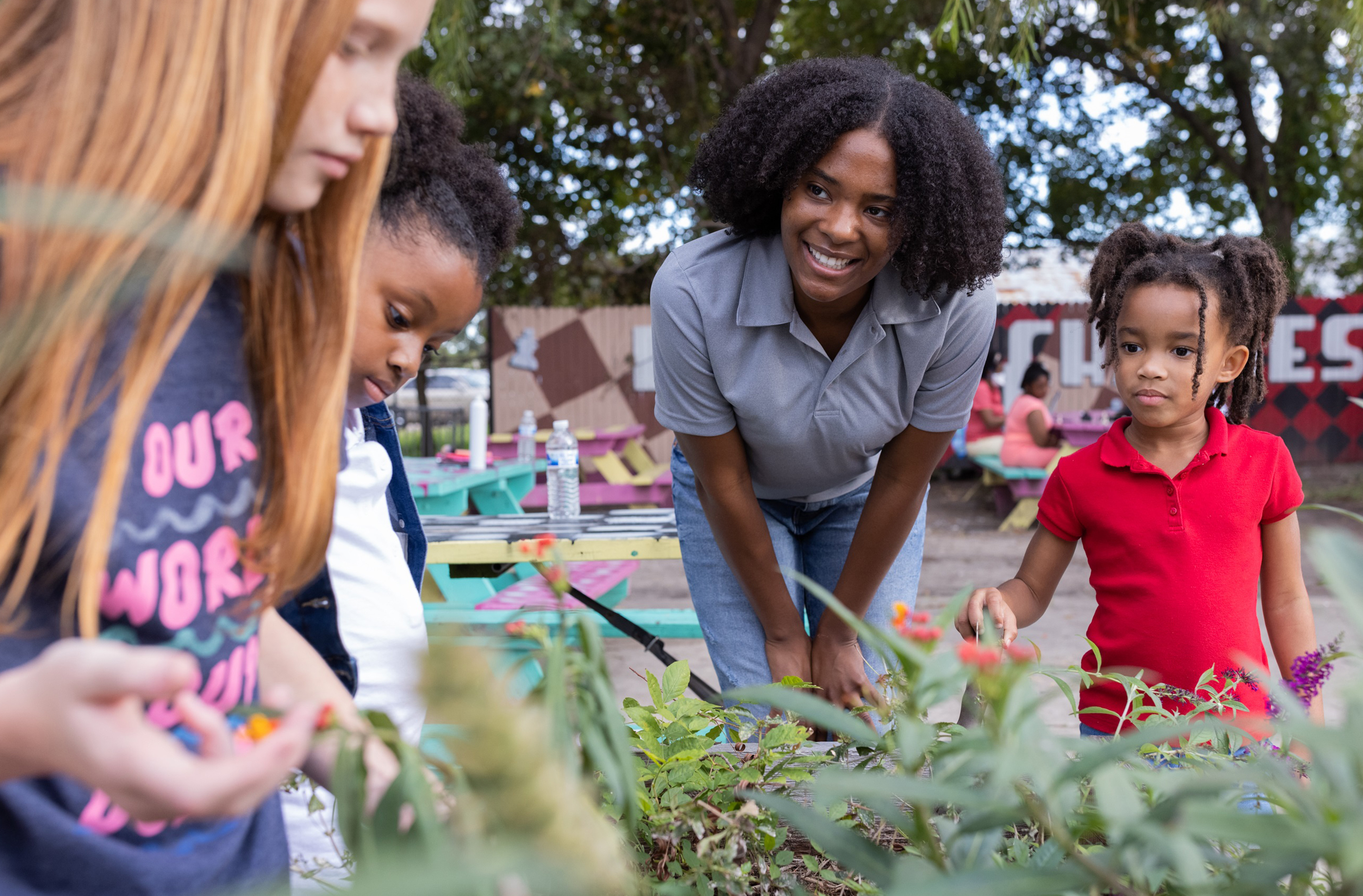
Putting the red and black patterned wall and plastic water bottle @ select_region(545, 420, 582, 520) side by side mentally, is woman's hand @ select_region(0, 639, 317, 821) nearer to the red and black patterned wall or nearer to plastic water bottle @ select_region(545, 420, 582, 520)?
plastic water bottle @ select_region(545, 420, 582, 520)

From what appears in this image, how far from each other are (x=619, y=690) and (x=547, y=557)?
320 cm

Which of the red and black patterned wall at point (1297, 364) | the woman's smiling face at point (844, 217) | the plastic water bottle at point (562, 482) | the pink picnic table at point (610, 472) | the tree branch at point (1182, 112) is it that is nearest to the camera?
the woman's smiling face at point (844, 217)

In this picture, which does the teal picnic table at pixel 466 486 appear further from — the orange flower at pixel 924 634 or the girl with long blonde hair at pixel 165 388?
the orange flower at pixel 924 634

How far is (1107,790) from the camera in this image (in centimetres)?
48

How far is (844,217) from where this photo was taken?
1.62 metres

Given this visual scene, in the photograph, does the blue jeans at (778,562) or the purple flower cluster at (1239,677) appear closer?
the purple flower cluster at (1239,677)

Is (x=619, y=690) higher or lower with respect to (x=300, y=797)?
lower

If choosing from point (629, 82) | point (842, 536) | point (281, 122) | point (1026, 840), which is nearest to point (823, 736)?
point (842, 536)

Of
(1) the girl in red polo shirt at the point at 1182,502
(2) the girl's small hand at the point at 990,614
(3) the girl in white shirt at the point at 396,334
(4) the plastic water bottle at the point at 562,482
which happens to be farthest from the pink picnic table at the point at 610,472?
(2) the girl's small hand at the point at 990,614

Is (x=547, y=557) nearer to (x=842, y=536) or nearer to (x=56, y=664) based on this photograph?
(x=56, y=664)

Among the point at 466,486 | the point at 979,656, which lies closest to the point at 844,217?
the point at 979,656

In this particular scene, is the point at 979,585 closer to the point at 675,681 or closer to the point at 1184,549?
the point at 1184,549

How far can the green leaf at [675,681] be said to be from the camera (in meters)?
1.06

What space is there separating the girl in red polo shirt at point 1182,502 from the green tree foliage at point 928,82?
556 centimetres
